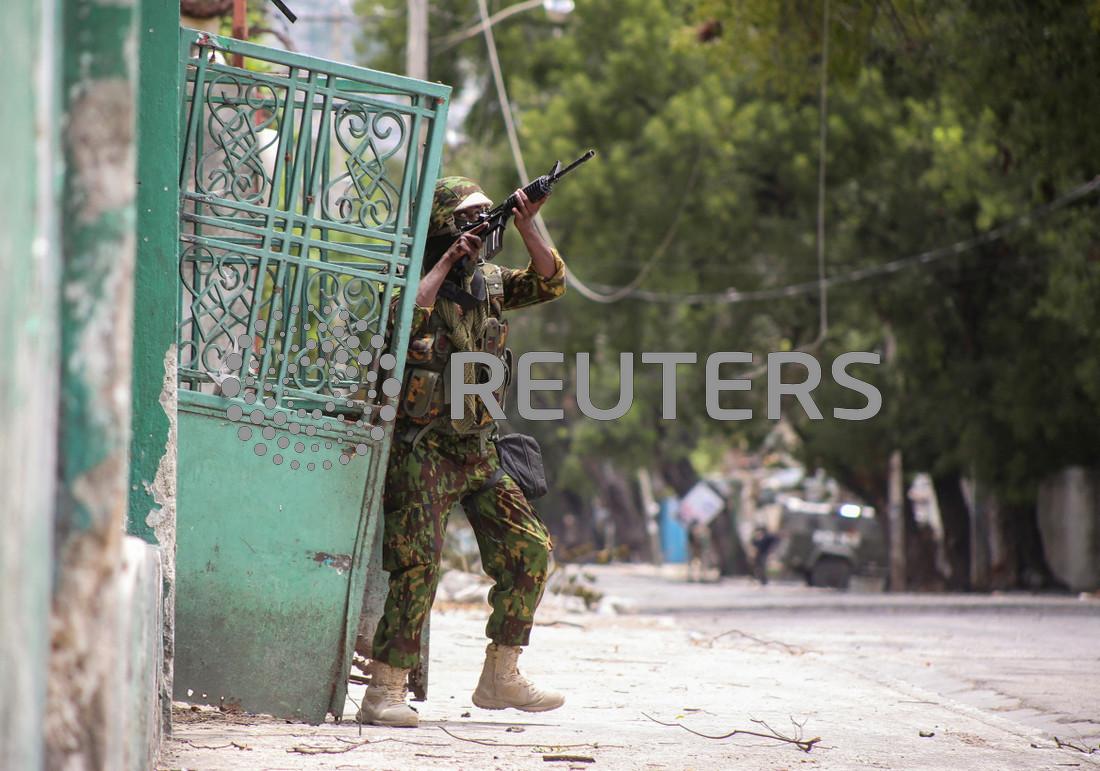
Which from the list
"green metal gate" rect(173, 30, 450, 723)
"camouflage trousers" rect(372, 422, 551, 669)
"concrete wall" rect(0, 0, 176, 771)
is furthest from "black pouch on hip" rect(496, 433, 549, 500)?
"concrete wall" rect(0, 0, 176, 771)

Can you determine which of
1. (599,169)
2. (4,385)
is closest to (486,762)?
(4,385)

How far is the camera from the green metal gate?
16.2ft

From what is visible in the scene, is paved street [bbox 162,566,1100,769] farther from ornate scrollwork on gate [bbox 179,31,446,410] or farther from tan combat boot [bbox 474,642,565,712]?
ornate scrollwork on gate [bbox 179,31,446,410]

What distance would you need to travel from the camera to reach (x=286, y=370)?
5062mm

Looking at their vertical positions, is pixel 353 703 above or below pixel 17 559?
below

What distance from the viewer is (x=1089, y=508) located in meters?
26.5

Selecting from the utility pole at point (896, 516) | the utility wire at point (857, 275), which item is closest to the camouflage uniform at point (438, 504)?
the utility wire at point (857, 275)

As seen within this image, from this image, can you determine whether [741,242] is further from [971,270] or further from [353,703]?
[353,703]

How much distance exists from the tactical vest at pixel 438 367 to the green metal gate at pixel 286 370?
77 millimetres

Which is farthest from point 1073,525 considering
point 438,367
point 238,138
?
point 238,138

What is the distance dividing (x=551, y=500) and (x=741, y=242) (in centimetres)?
3562

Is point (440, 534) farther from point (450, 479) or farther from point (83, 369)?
point (83, 369)

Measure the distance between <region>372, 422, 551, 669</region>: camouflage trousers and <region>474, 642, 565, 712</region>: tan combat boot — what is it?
8 cm

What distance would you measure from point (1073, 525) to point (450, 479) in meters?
23.6
